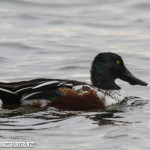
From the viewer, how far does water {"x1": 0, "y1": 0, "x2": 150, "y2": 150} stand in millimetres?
9312

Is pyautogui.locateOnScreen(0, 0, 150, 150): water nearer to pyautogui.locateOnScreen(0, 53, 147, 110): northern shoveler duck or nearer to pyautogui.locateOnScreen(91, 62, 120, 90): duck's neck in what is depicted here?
pyautogui.locateOnScreen(0, 53, 147, 110): northern shoveler duck

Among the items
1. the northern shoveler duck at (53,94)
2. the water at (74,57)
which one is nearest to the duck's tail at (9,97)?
the northern shoveler duck at (53,94)

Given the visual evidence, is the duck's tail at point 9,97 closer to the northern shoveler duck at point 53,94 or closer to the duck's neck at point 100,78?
the northern shoveler duck at point 53,94

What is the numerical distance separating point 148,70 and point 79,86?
4557 mm

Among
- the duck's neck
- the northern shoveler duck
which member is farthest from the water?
the duck's neck

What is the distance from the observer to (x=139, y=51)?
1711cm

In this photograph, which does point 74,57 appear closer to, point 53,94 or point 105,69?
point 105,69

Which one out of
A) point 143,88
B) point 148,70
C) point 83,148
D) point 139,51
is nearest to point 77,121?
point 83,148

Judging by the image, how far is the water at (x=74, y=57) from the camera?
931 cm

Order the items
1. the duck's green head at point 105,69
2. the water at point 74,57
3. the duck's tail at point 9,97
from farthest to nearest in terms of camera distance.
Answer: the duck's green head at point 105,69
the duck's tail at point 9,97
the water at point 74,57

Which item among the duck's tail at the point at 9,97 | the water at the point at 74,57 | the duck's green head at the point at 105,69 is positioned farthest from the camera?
the duck's green head at the point at 105,69

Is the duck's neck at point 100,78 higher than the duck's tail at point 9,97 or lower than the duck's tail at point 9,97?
higher

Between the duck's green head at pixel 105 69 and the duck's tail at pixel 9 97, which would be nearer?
the duck's tail at pixel 9 97

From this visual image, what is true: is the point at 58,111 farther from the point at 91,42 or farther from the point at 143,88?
Result: the point at 91,42
